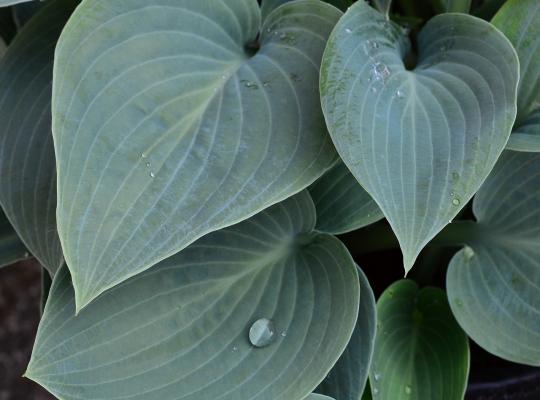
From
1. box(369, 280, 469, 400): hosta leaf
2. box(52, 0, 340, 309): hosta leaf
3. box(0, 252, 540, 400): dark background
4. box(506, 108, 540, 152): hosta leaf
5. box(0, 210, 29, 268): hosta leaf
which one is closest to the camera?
box(52, 0, 340, 309): hosta leaf

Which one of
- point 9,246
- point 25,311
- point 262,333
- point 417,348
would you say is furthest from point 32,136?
point 25,311

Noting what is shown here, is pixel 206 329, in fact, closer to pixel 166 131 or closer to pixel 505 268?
pixel 166 131

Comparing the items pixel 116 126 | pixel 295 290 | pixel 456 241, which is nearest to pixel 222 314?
pixel 295 290

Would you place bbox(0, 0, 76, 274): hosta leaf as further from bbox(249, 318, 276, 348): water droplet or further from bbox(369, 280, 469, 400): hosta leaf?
bbox(369, 280, 469, 400): hosta leaf

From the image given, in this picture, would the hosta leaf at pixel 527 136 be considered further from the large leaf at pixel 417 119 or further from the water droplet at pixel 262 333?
the water droplet at pixel 262 333

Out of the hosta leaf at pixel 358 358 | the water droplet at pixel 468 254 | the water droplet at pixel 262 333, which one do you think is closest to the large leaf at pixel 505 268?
the water droplet at pixel 468 254

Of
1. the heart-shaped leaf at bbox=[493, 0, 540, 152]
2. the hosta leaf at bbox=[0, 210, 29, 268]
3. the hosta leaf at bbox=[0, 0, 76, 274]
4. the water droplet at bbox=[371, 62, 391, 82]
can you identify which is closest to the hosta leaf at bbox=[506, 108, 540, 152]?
the heart-shaped leaf at bbox=[493, 0, 540, 152]

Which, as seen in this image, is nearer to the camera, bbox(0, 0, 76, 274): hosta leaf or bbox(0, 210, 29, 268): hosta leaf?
bbox(0, 0, 76, 274): hosta leaf

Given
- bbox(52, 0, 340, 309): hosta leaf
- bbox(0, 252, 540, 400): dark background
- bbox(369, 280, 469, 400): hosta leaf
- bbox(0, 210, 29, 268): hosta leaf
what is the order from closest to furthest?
bbox(52, 0, 340, 309): hosta leaf
bbox(369, 280, 469, 400): hosta leaf
bbox(0, 210, 29, 268): hosta leaf
bbox(0, 252, 540, 400): dark background
